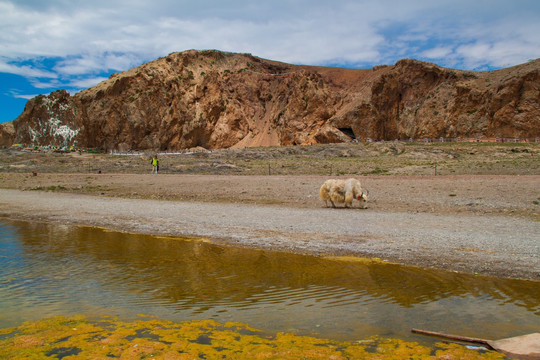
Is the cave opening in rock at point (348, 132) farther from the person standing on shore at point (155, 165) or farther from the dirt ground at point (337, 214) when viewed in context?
the person standing on shore at point (155, 165)

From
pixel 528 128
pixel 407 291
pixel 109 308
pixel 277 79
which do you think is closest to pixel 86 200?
pixel 109 308

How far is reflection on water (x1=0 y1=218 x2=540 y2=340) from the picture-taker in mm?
5250

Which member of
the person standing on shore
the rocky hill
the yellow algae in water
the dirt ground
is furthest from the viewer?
the rocky hill

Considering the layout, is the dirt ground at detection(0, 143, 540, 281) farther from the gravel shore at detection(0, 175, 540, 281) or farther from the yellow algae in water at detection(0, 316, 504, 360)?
the yellow algae in water at detection(0, 316, 504, 360)

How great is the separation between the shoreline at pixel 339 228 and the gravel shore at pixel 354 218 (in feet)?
0.08

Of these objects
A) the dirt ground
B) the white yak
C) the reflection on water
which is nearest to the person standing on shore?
the dirt ground

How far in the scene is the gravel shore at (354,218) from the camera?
8.58 m

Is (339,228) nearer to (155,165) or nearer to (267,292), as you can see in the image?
(267,292)

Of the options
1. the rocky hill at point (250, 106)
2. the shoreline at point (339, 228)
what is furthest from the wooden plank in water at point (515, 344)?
the rocky hill at point (250, 106)

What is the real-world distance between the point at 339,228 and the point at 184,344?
7.42 metres

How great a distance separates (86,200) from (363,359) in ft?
59.1

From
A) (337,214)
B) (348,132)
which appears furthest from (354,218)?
(348,132)

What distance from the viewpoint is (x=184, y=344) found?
4559mm

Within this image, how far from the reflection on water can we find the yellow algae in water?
29 cm
